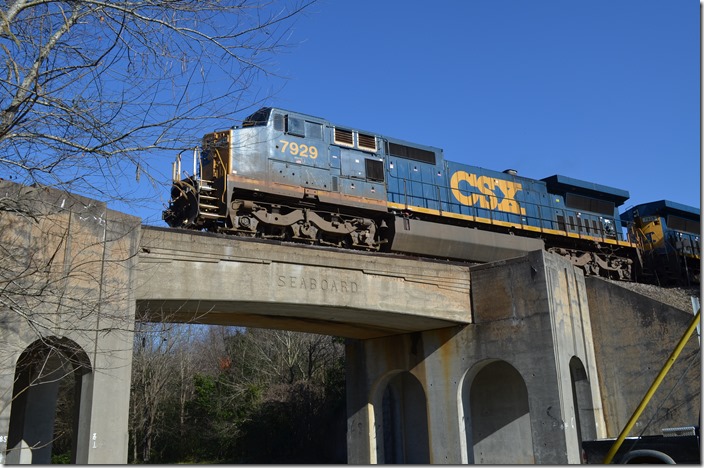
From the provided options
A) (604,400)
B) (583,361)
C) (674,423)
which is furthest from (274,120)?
(674,423)

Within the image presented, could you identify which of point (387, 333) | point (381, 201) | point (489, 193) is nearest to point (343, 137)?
point (381, 201)

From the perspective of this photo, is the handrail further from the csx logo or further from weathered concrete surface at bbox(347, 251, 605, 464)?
weathered concrete surface at bbox(347, 251, 605, 464)

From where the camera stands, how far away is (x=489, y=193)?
80.4 feet

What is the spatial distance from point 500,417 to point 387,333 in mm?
4427

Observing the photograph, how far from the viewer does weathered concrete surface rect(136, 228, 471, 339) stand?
13.4 m

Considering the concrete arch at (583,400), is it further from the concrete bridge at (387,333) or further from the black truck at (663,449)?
the black truck at (663,449)

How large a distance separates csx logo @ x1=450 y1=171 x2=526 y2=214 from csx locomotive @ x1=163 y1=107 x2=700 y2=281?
0.05m

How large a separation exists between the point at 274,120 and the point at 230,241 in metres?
6.31

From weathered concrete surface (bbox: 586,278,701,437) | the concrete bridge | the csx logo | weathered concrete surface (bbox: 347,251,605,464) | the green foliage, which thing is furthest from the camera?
the green foliage

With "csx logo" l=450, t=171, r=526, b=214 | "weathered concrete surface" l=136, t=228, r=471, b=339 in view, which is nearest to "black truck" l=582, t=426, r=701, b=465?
"weathered concrete surface" l=136, t=228, r=471, b=339

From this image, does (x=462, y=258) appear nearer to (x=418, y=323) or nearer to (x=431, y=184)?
(x=431, y=184)

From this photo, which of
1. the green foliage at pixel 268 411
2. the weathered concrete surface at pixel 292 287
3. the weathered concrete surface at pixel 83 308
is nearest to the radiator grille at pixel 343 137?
the weathered concrete surface at pixel 292 287

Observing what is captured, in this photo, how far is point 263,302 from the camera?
1465 centimetres

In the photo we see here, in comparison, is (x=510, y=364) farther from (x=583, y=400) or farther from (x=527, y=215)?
(x=527, y=215)
